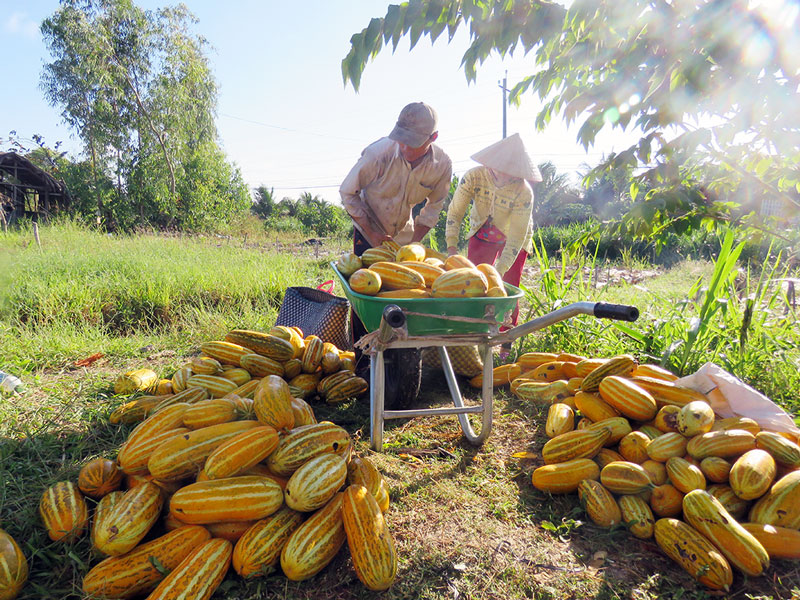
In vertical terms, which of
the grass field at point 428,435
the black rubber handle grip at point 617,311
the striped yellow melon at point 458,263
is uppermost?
the striped yellow melon at point 458,263

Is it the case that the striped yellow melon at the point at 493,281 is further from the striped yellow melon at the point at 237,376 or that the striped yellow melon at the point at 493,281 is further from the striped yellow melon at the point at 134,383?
the striped yellow melon at the point at 134,383

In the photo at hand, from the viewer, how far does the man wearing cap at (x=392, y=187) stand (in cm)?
393

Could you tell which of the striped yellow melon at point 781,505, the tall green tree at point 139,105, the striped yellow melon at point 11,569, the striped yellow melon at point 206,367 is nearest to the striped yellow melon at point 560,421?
the striped yellow melon at point 781,505

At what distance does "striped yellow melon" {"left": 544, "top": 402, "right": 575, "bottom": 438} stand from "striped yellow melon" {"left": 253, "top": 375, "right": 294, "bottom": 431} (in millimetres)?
1591

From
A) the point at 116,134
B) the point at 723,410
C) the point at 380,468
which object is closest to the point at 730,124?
the point at 723,410

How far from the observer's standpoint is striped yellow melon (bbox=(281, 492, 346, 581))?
1.75m

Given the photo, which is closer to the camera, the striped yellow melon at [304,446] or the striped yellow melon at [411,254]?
the striped yellow melon at [304,446]

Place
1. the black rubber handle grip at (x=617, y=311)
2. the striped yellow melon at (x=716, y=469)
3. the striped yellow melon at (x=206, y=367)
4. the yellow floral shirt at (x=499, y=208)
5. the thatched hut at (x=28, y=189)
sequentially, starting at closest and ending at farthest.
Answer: the black rubber handle grip at (x=617, y=311) → the striped yellow melon at (x=716, y=469) → the striped yellow melon at (x=206, y=367) → the yellow floral shirt at (x=499, y=208) → the thatched hut at (x=28, y=189)

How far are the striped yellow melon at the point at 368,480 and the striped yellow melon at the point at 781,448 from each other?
188 cm

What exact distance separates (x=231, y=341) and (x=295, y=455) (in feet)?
5.46

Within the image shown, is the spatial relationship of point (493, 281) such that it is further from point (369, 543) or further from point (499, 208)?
point (499, 208)

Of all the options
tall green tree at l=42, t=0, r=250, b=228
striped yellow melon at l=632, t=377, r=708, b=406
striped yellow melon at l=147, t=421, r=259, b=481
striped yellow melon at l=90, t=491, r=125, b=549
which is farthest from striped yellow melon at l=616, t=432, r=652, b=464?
tall green tree at l=42, t=0, r=250, b=228

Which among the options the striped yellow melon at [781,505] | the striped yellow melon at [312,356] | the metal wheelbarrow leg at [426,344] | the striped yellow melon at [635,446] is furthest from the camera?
the striped yellow melon at [312,356]

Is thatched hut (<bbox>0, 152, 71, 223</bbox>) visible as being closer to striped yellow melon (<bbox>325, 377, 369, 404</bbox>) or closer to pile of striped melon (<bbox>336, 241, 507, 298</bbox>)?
striped yellow melon (<bbox>325, 377, 369, 404</bbox>)
